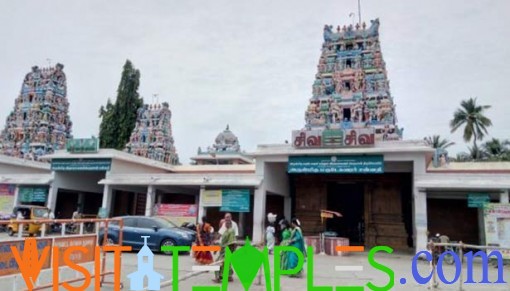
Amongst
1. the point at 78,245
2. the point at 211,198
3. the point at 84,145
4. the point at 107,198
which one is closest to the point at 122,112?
the point at 84,145

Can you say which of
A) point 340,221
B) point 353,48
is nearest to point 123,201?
point 340,221

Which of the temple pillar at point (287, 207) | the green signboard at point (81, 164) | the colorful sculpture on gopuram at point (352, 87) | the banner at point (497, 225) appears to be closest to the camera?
the banner at point (497, 225)

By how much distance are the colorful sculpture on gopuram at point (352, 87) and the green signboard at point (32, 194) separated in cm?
1683

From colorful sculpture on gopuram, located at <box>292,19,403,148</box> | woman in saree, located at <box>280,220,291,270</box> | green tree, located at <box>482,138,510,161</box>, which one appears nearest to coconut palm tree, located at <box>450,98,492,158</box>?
green tree, located at <box>482,138,510,161</box>

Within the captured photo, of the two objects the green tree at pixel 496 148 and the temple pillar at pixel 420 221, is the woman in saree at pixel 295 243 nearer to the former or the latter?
the temple pillar at pixel 420 221

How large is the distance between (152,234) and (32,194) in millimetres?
13315

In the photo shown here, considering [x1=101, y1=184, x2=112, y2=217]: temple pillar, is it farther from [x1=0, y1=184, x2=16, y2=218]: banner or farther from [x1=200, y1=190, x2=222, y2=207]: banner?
[x1=0, y1=184, x2=16, y2=218]: banner

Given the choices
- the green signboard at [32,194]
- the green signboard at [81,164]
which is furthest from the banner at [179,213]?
the green signboard at [32,194]

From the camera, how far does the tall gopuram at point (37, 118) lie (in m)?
43.4

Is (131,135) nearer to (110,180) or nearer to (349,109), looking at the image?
(110,180)

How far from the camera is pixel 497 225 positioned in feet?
47.0

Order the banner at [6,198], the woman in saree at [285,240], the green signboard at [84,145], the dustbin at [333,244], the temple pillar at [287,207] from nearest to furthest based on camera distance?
the woman in saree at [285,240] → the dustbin at [333,244] → the temple pillar at [287,207] → the green signboard at [84,145] → the banner at [6,198]

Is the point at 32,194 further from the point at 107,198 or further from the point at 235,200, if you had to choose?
the point at 235,200

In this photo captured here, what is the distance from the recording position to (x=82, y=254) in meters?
6.91
